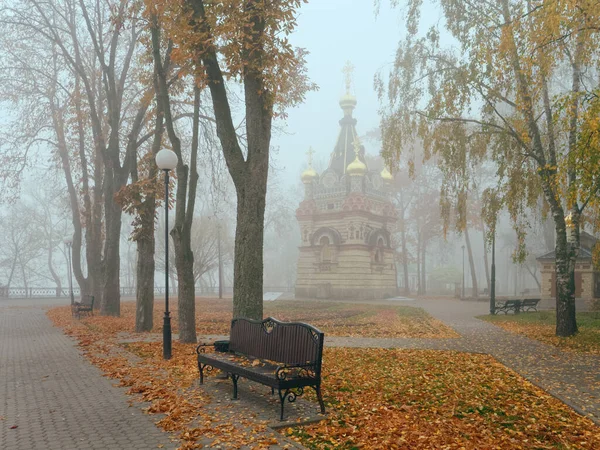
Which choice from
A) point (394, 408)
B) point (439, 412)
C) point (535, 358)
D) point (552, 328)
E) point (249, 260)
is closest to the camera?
point (439, 412)

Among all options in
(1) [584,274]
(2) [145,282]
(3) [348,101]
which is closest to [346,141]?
(3) [348,101]

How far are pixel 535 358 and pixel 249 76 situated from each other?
8530 mm

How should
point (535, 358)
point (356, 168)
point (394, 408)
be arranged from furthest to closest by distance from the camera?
1. point (356, 168)
2. point (535, 358)
3. point (394, 408)

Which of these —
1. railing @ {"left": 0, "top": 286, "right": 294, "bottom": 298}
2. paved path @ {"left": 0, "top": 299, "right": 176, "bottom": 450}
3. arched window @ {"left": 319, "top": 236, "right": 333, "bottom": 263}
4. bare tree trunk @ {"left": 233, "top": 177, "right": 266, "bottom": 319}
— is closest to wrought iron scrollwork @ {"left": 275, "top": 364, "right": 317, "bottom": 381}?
paved path @ {"left": 0, "top": 299, "right": 176, "bottom": 450}

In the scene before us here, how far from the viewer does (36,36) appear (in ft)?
80.2

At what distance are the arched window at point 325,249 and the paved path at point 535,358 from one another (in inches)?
939

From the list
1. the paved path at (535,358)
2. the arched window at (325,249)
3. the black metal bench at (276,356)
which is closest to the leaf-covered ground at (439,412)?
the paved path at (535,358)

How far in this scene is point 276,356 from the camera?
24.1 feet

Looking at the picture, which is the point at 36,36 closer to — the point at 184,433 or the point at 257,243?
the point at 257,243

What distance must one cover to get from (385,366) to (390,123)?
362 inches

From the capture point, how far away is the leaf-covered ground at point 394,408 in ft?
18.1

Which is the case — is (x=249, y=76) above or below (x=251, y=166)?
above

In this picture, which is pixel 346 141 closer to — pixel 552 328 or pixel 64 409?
pixel 552 328

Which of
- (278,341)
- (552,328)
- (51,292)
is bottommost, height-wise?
(51,292)
